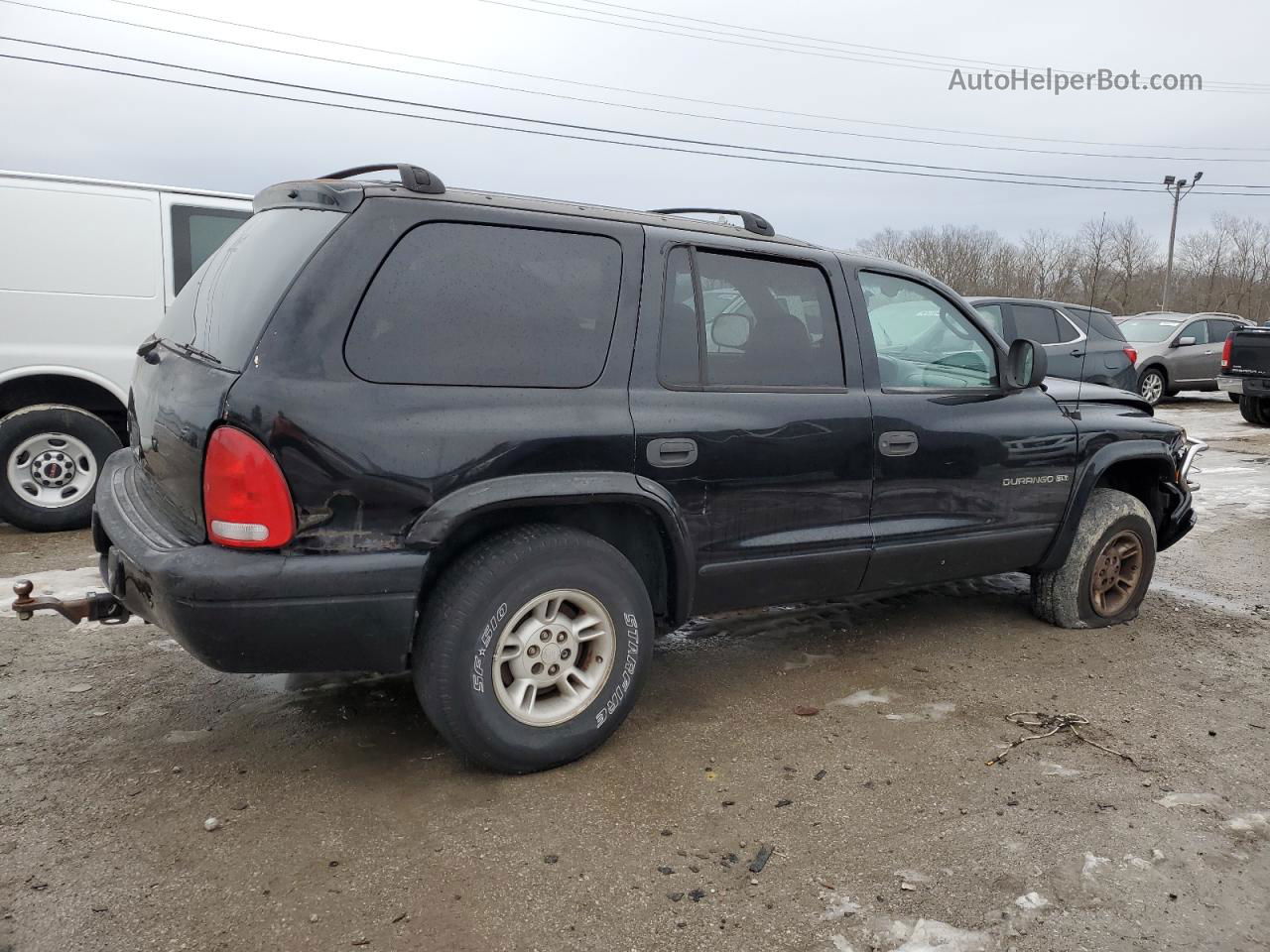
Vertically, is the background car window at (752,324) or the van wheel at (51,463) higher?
the background car window at (752,324)

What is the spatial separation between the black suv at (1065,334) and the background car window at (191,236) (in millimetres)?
7448

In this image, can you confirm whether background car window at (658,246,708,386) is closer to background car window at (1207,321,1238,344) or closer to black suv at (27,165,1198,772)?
black suv at (27,165,1198,772)

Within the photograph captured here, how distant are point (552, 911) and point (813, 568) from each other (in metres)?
1.72

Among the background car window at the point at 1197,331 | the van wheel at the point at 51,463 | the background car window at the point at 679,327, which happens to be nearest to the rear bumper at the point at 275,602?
the background car window at the point at 679,327

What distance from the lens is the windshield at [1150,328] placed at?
16.8 metres

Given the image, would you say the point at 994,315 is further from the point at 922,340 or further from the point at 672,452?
the point at 672,452

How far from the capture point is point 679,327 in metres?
3.39

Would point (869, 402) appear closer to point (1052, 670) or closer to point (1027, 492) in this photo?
point (1027, 492)

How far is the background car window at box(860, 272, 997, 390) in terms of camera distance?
3.97m

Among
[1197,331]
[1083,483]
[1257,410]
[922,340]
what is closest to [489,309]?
[922,340]

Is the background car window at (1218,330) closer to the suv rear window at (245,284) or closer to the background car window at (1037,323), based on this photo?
the background car window at (1037,323)

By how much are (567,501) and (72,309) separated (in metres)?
4.49

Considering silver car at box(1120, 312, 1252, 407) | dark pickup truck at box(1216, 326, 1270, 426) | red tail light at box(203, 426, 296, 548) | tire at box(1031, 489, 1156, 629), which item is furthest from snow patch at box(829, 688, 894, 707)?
silver car at box(1120, 312, 1252, 407)

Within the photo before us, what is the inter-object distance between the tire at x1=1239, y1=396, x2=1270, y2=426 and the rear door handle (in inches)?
533
